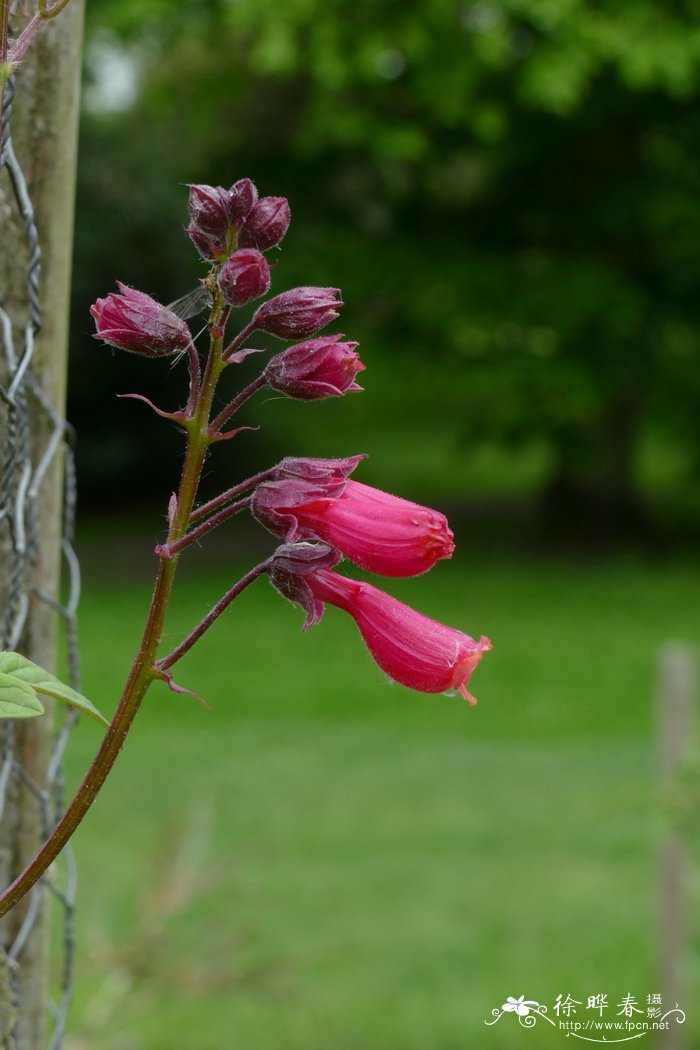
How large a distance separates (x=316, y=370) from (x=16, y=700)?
225 millimetres

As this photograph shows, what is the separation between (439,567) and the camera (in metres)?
14.9

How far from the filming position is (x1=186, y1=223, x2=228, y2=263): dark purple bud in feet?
2.48

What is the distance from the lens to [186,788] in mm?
7527

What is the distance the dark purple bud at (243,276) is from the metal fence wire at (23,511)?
0.47 metres

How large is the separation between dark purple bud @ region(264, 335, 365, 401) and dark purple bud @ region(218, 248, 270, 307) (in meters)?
0.04

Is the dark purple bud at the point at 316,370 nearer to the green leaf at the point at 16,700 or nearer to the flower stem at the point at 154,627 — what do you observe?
the flower stem at the point at 154,627

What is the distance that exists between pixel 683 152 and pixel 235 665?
8.21 m

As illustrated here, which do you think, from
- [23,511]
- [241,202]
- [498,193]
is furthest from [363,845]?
[498,193]

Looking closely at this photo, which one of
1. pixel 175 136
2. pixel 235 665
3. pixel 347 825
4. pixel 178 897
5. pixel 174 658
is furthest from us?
pixel 175 136

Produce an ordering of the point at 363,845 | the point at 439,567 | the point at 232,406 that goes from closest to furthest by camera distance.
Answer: the point at 232,406 < the point at 363,845 < the point at 439,567

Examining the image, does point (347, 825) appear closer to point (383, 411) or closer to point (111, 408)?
point (111, 408)

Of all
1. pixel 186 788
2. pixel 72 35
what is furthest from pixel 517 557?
pixel 72 35

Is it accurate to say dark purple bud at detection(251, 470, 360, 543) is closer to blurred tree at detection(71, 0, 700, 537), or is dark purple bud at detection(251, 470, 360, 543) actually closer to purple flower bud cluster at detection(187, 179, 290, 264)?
purple flower bud cluster at detection(187, 179, 290, 264)

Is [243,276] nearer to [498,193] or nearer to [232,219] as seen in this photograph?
[232,219]
